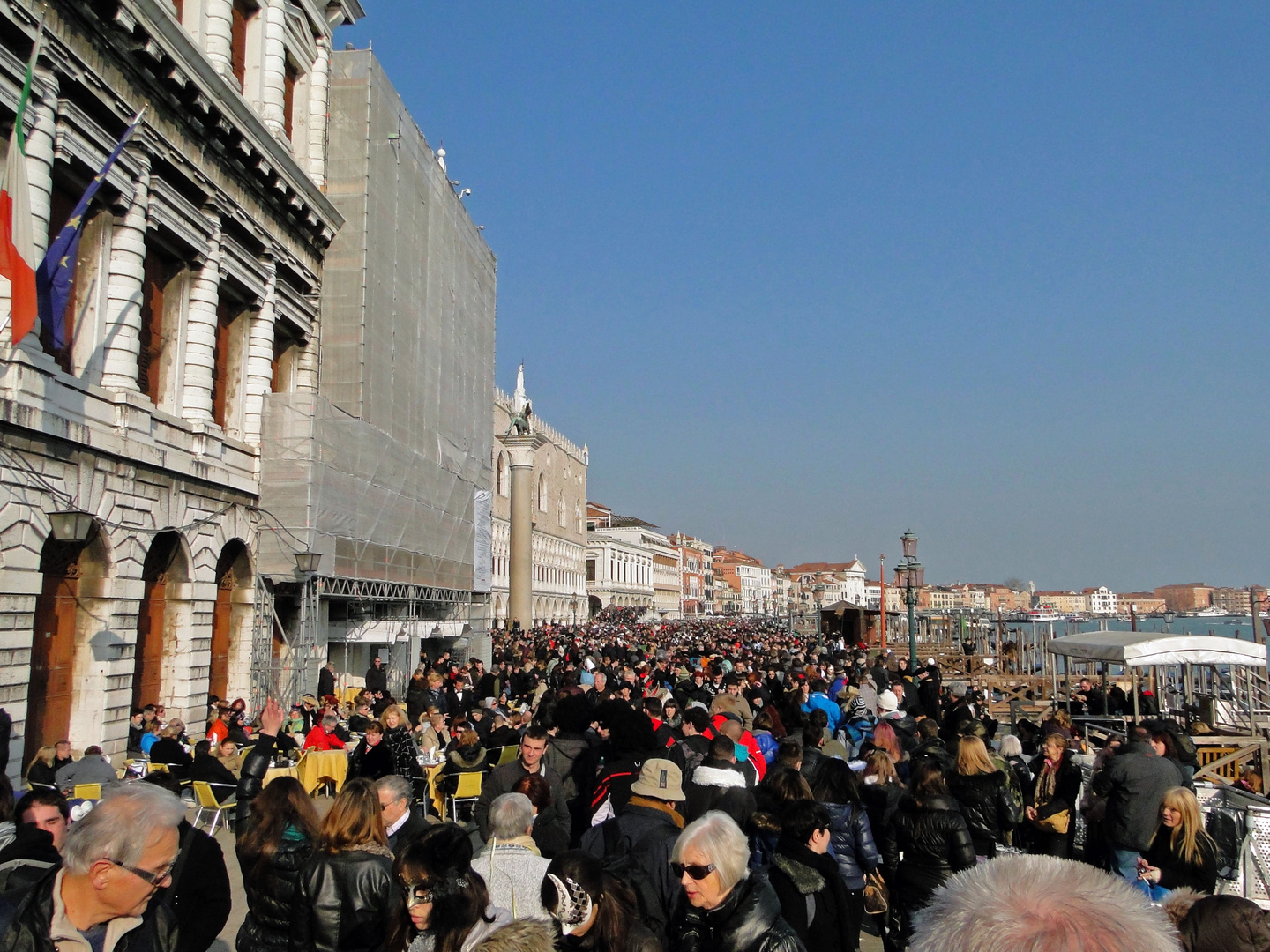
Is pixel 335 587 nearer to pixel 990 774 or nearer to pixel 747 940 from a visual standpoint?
pixel 990 774

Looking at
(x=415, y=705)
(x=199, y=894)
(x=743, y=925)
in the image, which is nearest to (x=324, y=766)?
(x=199, y=894)

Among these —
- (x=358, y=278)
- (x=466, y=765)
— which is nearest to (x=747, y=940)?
(x=466, y=765)

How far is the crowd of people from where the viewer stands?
2.70 meters

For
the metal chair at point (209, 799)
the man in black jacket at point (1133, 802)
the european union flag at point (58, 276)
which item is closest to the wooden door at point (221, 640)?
the european union flag at point (58, 276)

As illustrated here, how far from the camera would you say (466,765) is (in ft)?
30.0

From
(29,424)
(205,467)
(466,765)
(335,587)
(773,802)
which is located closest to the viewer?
(773,802)

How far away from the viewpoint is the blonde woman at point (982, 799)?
231 inches

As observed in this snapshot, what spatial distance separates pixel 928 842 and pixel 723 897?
2.06 meters

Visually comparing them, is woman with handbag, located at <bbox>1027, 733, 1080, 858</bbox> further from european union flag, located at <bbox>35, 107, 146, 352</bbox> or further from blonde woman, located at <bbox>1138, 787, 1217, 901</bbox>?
european union flag, located at <bbox>35, 107, 146, 352</bbox>

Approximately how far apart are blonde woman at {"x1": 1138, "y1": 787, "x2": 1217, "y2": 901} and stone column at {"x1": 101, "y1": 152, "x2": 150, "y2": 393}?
42.6 ft

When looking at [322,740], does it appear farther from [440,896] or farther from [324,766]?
[440,896]

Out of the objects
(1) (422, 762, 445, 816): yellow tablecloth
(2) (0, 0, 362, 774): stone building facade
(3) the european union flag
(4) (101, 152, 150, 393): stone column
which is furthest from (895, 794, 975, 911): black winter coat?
(4) (101, 152, 150, 393): stone column

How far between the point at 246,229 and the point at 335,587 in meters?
6.66

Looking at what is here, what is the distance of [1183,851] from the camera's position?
16.4 ft
